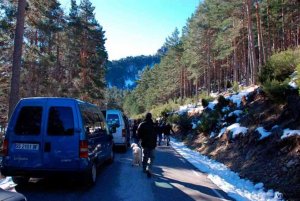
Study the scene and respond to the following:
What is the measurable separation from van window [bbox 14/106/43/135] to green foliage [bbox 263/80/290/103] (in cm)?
1002

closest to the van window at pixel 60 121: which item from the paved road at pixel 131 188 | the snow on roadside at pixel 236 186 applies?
the paved road at pixel 131 188

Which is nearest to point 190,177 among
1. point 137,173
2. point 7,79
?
point 137,173

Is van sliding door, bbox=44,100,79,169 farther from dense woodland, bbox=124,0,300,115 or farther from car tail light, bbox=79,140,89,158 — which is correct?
dense woodland, bbox=124,0,300,115

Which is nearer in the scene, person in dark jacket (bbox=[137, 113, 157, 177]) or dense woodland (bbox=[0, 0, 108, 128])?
person in dark jacket (bbox=[137, 113, 157, 177])

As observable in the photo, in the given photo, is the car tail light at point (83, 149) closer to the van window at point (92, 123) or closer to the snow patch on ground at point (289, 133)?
the van window at point (92, 123)

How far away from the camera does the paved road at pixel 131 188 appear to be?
8859mm

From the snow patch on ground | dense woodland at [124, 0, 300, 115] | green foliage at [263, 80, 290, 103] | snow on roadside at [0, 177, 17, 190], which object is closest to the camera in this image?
snow on roadside at [0, 177, 17, 190]

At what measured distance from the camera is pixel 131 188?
9.98 meters

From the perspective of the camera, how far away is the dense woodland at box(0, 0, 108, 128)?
2605 cm

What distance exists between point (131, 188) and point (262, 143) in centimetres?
596

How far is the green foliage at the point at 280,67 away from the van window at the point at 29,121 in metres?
11.0

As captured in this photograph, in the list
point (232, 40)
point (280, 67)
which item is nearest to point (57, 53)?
point (232, 40)

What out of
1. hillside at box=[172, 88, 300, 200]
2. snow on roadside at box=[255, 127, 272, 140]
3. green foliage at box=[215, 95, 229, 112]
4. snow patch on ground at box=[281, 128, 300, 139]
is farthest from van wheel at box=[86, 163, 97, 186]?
green foliage at box=[215, 95, 229, 112]

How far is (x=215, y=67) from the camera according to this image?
237 feet
